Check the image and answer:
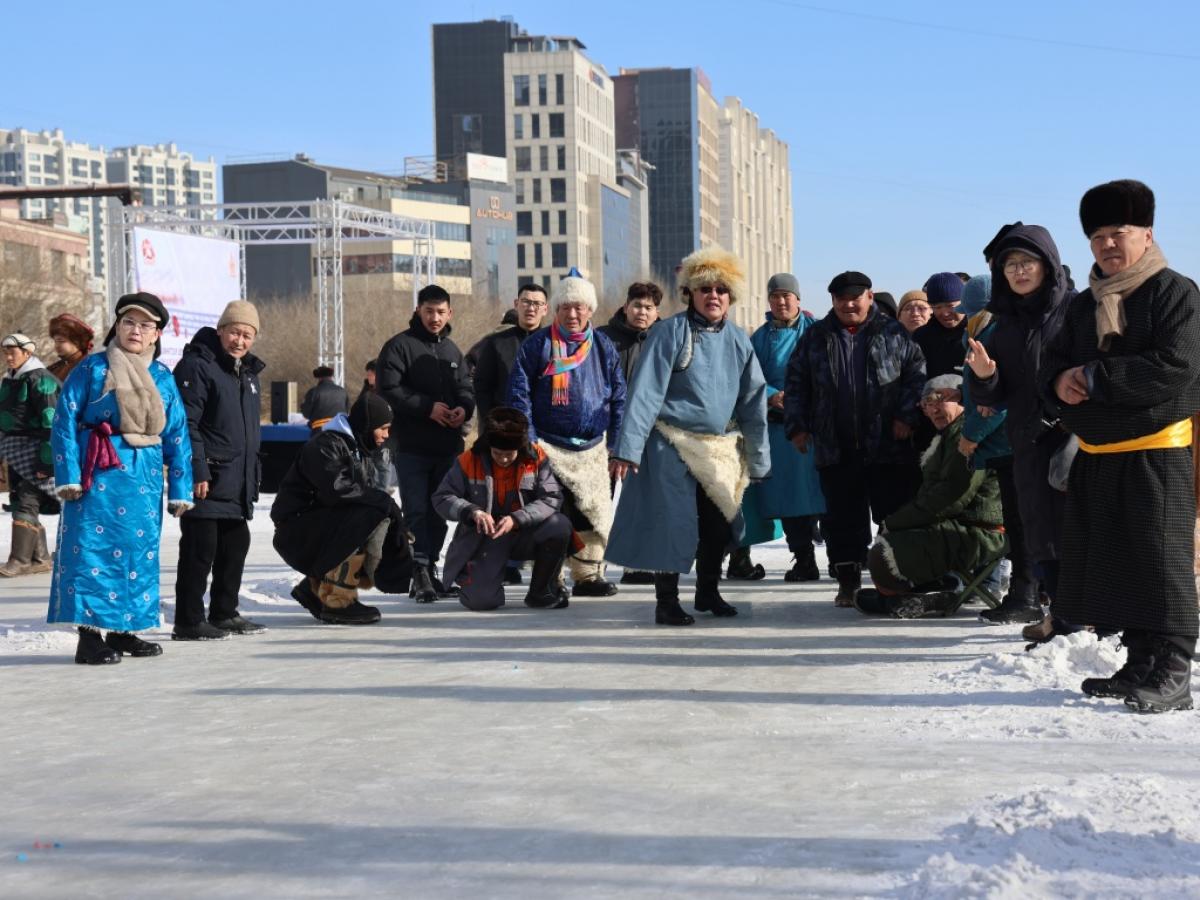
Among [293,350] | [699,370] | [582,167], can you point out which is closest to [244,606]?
[699,370]

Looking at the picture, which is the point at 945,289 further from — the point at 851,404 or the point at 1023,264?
the point at 1023,264

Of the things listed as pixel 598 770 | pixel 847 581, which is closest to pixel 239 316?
pixel 847 581

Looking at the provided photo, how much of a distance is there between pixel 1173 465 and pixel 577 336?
4589 millimetres

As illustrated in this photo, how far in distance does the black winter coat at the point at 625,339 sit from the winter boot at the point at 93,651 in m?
4.33

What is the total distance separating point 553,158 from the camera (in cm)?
12525

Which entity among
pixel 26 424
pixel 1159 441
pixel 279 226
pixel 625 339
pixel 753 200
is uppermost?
pixel 753 200

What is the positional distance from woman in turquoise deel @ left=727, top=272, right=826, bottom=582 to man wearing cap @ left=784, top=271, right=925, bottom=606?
933 millimetres

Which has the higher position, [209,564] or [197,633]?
[209,564]

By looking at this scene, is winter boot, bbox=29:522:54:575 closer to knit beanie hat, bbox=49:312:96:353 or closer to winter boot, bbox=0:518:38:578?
winter boot, bbox=0:518:38:578

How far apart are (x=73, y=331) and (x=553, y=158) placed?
117 metres

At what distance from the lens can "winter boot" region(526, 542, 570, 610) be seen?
30.9 feet

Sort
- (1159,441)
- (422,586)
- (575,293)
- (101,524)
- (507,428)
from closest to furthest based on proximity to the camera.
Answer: (1159,441)
(101,524)
(507,428)
(575,293)
(422,586)

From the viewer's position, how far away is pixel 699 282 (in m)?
8.54

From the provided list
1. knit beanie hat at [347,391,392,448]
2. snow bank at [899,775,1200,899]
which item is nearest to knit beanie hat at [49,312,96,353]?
knit beanie hat at [347,391,392,448]
